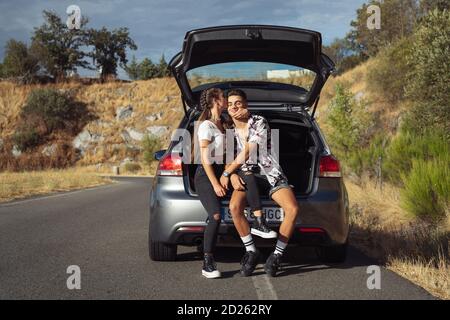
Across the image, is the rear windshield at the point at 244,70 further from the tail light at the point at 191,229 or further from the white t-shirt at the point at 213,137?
the tail light at the point at 191,229

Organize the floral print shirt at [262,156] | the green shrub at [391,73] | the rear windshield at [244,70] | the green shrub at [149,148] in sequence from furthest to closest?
the green shrub at [149,148], the green shrub at [391,73], the rear windshield at [244,70], the floral print shirt at [262,156]

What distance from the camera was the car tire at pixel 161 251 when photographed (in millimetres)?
5066

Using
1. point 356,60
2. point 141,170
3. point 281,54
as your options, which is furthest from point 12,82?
point 281,54

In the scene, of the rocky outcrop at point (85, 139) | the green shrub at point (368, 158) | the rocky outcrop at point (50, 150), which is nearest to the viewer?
the green shrub at point (368, 158)

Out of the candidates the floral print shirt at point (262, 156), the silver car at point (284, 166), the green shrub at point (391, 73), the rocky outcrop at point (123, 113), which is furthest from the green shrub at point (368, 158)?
the rocky outcrop at point (123, 113)

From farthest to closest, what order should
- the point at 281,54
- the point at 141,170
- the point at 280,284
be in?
the point at 141,170, the point at 281,54, the point at 280,284

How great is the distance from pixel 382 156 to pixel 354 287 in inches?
417

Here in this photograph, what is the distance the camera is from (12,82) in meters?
55.6

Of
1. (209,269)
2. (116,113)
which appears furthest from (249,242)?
(116,113)

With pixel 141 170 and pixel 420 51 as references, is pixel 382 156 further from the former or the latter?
pixel 141 170

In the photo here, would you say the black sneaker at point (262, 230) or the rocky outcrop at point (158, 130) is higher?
the rocky outcrop at point (158, 130)

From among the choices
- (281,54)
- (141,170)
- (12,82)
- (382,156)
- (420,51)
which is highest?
(12,82)

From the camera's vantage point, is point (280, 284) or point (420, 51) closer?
point (280, 284)

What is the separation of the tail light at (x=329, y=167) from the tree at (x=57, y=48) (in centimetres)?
5616
